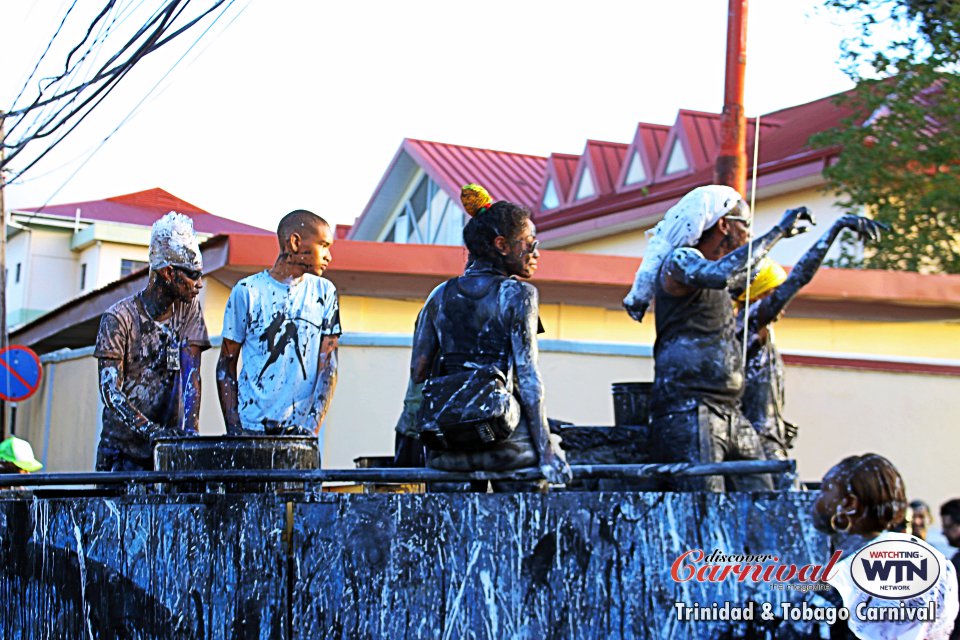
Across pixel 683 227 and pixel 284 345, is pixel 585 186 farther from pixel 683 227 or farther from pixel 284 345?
pixel 284 345

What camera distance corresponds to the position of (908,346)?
49.7 feet

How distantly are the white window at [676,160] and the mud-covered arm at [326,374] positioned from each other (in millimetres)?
20029

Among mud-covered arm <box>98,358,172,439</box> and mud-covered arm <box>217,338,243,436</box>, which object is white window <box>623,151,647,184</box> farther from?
mud-covered arm <box>98,358,172,439</box>

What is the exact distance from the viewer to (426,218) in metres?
30.6

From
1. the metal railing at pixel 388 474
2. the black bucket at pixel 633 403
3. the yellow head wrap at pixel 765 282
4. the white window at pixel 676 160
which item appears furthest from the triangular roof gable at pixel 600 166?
the metal railing at pixel 388 474

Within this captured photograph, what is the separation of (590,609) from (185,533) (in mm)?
1229

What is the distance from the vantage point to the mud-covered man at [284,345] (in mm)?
5672

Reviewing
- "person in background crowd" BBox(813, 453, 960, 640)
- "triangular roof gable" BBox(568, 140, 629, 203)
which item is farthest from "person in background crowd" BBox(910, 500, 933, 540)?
"triangular roof gable" BBox(568, 140, 629, 203)

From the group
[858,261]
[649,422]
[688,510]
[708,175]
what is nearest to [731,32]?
[649,422]

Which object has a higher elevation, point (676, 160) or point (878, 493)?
point (676, 160)

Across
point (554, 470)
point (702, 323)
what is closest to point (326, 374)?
point (702, 323)

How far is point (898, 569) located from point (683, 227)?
2.73m

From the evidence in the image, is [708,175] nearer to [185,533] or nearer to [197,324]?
[197,324]

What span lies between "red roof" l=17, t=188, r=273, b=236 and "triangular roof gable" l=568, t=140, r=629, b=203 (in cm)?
1604
